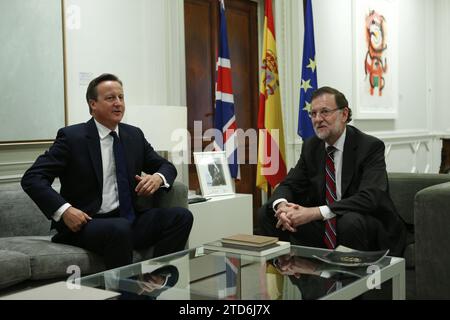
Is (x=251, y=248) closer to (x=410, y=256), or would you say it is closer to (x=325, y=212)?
(x=325, y=212)

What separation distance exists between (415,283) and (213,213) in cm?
136

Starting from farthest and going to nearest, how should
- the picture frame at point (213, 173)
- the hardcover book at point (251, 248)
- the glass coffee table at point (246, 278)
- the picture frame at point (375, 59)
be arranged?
the picture frame at point (375, 59), the picture frame at point (213, 173), the hardcover book at point (251, 248), the glass coffee table at point (246, 278)

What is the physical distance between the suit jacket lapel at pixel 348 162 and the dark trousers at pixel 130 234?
0.76 metres

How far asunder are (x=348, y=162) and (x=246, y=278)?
104 centimetres

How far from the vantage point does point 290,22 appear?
477 centimetres

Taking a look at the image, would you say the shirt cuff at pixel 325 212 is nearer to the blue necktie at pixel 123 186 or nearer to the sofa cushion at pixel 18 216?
the blue necktie at pixel 123 186

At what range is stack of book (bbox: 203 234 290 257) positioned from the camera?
6.59 feet

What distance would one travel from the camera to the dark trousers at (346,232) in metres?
2.36

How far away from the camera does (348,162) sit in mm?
2580

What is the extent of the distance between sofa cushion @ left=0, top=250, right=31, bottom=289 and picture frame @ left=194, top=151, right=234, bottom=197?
158cm

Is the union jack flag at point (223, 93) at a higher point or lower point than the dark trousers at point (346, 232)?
higher

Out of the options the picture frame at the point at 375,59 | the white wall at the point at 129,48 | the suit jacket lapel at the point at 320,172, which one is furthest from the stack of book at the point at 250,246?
the picture frame at the point at 375,59

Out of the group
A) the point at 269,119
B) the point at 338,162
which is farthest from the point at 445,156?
the point at 338,162

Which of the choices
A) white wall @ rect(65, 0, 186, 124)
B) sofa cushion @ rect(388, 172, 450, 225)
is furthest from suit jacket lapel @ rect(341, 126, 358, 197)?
white wall @ rect(65, 0, 186, 124)
